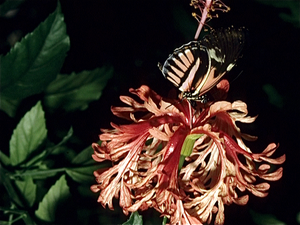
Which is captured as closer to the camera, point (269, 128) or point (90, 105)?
point (269, 128)

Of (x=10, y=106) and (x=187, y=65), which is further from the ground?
(x=187, y=65)

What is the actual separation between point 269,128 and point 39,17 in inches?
37.1

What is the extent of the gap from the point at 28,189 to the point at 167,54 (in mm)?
647

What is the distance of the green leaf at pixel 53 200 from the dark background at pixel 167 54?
19 centimetres

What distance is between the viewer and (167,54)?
60.9 inches

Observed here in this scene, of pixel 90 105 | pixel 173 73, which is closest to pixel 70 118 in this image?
pixel 90 105

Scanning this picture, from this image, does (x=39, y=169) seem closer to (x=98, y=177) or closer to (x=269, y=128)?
(x=98, y=177)

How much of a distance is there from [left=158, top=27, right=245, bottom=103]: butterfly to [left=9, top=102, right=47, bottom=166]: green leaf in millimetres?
493

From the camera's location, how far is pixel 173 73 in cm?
96

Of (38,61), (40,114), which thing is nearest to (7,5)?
(38,61)

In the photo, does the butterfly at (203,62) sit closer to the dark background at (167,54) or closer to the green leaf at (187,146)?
the green leaf at (187,146)

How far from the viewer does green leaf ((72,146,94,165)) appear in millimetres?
1330

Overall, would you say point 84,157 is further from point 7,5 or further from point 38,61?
point 7,5

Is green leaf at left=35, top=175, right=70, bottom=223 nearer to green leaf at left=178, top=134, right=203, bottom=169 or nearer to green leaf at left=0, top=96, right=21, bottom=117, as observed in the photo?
green leaf at left=0, top=96, right=21, bottom=117
